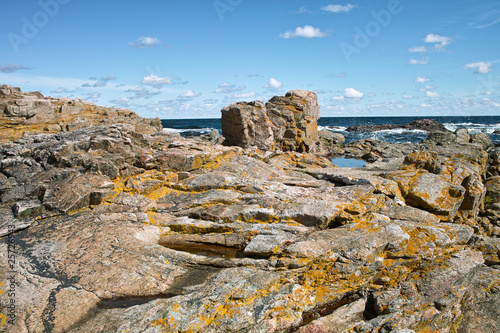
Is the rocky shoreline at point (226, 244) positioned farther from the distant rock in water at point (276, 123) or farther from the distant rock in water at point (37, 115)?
the distant rock in water at point (276, 123)

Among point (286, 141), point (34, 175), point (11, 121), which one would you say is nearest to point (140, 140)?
point (34, 175)

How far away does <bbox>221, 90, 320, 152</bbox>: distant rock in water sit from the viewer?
3328 cm

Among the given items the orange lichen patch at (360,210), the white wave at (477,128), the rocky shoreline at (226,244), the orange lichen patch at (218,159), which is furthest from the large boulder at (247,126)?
the white wave at (477,128)

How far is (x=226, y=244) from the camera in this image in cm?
1065

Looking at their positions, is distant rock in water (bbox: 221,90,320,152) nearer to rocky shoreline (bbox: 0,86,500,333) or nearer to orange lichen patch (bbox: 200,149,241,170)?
orange lichen patch (bbox: 200,149,241,170)

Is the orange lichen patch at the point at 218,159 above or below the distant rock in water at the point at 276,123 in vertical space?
below

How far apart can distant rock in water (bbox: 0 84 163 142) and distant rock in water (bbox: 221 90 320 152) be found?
9.94m

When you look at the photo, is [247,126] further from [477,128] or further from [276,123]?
[477,128]

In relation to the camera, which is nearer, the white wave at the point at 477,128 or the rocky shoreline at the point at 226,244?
the rocky shoreline at the point at 226,244

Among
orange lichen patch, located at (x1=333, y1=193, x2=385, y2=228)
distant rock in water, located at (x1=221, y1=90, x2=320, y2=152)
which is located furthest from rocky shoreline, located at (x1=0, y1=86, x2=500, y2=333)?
distant rock in water, located at (x1=221, y1=90, x2=320, y2=152)

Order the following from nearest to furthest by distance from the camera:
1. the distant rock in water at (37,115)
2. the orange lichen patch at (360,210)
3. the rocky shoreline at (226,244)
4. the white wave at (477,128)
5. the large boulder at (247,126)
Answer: the rocky shoreline at (226,244)
the orange lichen patch at (360,210)
the distant rock in water at (37,115)
the large boulder at (247,126)
the white wave at (477,128)

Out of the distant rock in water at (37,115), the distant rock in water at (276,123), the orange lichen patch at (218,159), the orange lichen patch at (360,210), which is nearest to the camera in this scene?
the orange lichen patch at (360,210)

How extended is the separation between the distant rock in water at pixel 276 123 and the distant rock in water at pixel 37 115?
9945mm

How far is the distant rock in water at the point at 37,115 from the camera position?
25.1 meters
